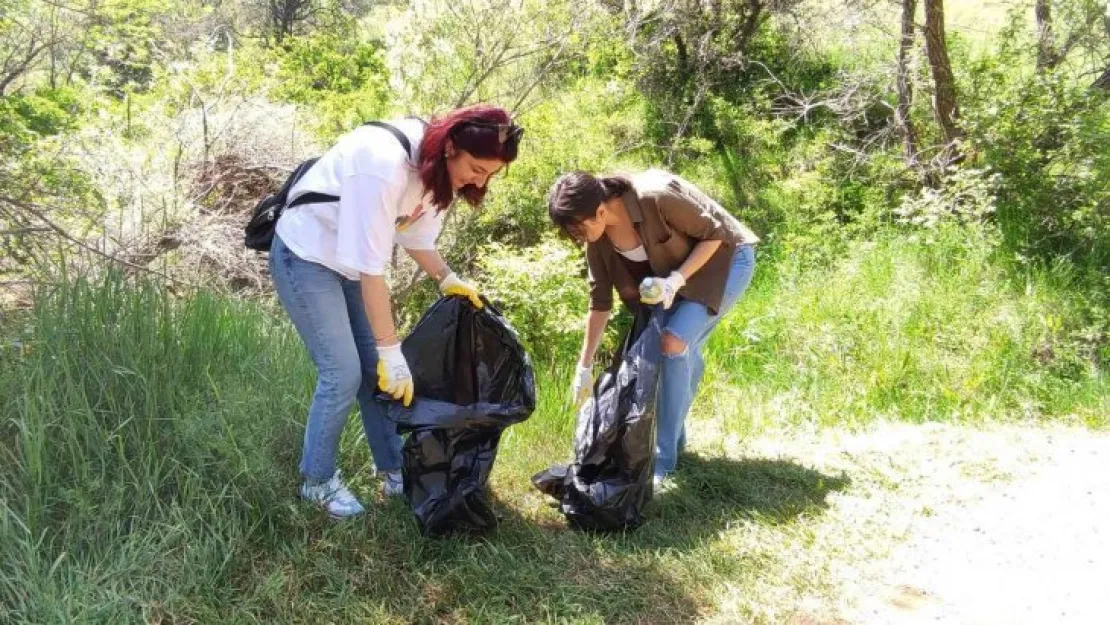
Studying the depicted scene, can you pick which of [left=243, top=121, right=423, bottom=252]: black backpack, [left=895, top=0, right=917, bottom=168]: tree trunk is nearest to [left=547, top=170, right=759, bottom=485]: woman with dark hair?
[left=243, top=121, right=423, bottom=252]: black backpack

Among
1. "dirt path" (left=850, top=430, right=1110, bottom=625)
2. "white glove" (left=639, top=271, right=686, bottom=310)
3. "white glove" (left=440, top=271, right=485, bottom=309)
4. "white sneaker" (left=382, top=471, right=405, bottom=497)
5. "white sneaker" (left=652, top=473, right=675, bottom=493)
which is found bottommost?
"white sneaker" (left=652, top=473, right=675, bottom=493)

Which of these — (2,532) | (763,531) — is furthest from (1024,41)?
(2,532)

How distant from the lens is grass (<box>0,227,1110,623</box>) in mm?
2340

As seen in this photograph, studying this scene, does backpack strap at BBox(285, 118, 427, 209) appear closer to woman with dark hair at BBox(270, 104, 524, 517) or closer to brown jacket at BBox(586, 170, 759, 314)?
woman with dark hair at BBox(270, 104, 524, 517)

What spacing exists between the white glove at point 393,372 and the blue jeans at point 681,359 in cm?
108

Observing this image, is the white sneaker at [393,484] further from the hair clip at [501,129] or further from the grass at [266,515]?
the hair clip at [501,129]

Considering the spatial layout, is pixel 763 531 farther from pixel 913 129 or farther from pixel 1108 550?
pixel 913 129

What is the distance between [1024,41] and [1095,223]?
2.35 m

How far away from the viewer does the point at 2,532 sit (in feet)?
7.45

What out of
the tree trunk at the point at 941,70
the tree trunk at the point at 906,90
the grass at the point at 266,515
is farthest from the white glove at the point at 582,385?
the tree trunk at the point at 906,90

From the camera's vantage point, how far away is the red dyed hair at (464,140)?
2.39m

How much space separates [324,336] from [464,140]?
761 mm

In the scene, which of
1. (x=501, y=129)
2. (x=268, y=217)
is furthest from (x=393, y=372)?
(x=501, y=129)

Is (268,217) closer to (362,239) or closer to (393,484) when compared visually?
(362,239)
